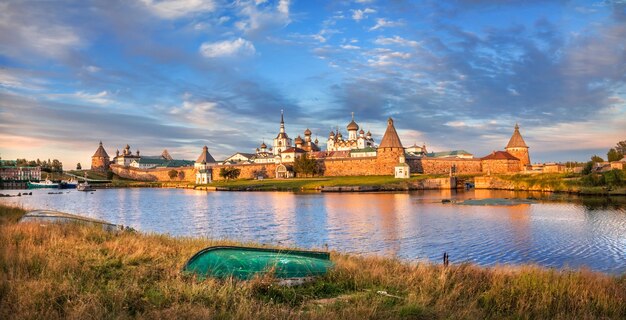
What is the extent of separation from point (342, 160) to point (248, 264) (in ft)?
327

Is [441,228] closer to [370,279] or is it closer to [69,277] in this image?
[370,279]

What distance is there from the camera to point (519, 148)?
10138 centimetres

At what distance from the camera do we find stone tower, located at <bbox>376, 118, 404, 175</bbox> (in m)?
96.4

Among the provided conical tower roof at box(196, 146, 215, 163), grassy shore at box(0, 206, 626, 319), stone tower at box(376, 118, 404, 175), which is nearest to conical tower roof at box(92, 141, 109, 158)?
conical tower roof at box(196, 146, 215, 163)

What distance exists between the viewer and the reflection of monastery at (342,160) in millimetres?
97812

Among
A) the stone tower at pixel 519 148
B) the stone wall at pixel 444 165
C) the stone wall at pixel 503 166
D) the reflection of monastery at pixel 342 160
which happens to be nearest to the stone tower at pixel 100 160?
the reflection of monastery at pixel 342 160

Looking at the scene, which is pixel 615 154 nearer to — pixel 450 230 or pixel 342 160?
pixel 342 160

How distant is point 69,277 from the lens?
7504 millimetres

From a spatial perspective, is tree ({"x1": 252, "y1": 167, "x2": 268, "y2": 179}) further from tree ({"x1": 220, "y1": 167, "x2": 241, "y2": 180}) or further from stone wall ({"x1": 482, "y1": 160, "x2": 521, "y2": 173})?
stone wall ({"x1": 482, "y1": 160, "x2": 521, "y2": 173})

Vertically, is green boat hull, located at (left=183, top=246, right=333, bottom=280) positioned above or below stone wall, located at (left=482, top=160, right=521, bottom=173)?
below

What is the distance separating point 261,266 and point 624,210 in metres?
34.0

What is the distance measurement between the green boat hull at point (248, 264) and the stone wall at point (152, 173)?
124 metres

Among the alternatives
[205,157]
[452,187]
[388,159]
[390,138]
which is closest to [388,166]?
[388,159]

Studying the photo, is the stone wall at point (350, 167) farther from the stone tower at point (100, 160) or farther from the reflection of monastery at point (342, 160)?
the stone tower at point (100, 160)
